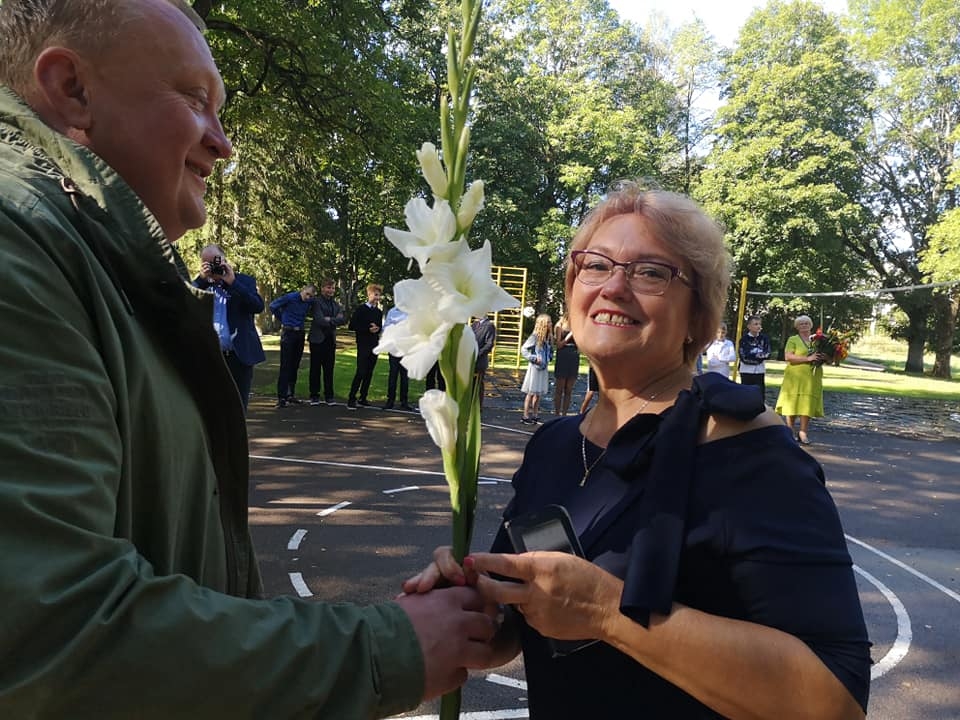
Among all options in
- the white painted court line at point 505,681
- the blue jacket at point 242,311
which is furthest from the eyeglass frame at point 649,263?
the blue jacket at point 242,311

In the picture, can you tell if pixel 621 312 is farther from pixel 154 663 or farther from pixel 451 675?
pixel 154 663

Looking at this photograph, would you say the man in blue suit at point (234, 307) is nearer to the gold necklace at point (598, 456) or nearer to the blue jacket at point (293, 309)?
the blue jacket at point (293, 309)

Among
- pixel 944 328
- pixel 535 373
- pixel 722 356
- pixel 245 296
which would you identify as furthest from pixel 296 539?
pixel 944 328

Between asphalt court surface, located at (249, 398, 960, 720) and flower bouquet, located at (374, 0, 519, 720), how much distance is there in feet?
2.91

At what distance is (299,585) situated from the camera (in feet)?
15.5

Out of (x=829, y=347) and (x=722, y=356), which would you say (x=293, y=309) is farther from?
(x=829, y=347)

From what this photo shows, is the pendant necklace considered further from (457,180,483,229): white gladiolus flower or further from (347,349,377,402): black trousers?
(347,349,377,402): black trousers

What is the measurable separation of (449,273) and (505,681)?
10.5 feet

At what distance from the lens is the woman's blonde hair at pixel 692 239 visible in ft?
6.23

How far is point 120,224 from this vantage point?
1173mm

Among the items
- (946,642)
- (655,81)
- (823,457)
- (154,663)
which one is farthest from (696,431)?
(655,81)

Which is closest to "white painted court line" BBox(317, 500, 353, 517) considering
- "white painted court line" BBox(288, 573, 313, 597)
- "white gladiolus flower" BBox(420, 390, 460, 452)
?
"white painted court line" BBox(288, 573, 313, 597)

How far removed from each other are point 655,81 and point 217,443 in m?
41.5

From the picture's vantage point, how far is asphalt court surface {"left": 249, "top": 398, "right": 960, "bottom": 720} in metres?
4.03
